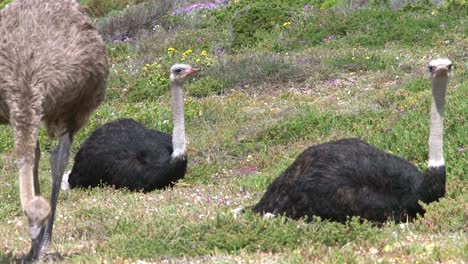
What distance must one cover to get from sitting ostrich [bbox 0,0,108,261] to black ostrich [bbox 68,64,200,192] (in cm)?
381

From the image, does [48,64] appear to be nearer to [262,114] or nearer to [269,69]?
[262,114]

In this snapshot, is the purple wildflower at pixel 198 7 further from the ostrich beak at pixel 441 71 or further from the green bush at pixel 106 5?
the ostrich beak at pixel 441 71

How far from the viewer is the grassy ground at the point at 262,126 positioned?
6.34m

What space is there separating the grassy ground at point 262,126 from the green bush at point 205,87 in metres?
0.04

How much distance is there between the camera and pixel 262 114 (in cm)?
1486

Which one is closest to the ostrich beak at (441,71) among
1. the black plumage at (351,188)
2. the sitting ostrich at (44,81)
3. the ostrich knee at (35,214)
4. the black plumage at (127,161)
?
the black plumage at (351,188)

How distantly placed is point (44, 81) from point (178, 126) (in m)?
5.29

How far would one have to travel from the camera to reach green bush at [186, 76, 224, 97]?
17.2 meters

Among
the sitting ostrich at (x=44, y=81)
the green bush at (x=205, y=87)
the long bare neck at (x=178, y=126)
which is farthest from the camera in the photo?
the green bush at (x=205, y=87)

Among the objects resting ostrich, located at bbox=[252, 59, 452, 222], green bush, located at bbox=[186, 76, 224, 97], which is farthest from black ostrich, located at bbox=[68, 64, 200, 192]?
green bush, located at bbox=[186, 76, 224, 97]

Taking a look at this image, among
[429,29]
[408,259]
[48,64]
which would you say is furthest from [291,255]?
[429,29]

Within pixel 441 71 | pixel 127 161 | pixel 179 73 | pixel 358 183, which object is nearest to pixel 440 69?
pixel 441 71

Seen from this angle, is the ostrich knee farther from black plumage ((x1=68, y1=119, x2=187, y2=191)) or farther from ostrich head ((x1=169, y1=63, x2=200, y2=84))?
ostrich head ((x1=169, y1=63, x2=200, y2=84))

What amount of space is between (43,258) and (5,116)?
114 centimetres
